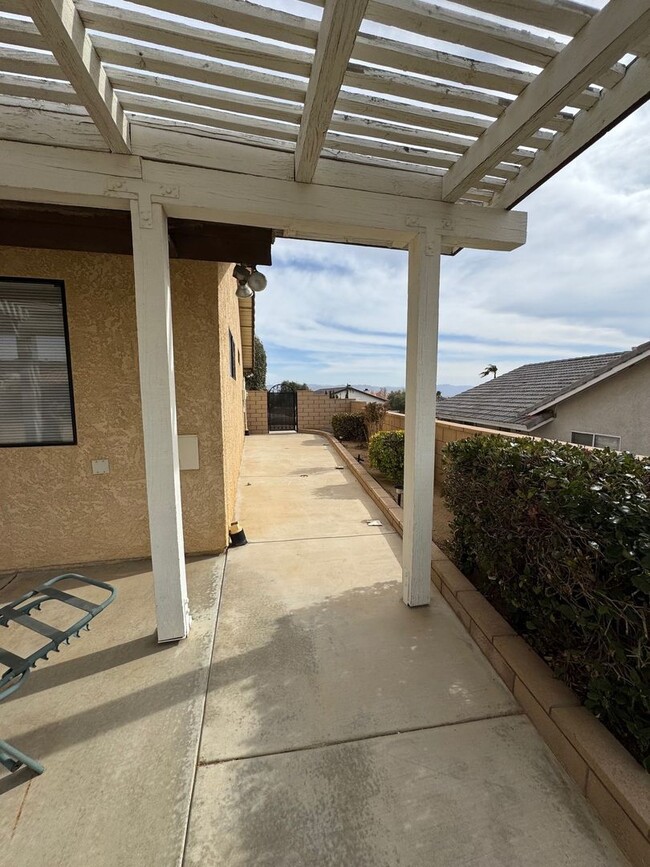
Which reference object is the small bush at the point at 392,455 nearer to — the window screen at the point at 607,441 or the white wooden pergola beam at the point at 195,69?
the white wooden pergola beam at the point at 195,69

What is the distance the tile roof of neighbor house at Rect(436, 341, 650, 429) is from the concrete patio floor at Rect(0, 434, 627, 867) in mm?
10019

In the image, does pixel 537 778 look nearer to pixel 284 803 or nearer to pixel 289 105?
pixel 284 803

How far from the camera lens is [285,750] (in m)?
1.63

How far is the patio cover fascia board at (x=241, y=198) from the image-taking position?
74.2 inches

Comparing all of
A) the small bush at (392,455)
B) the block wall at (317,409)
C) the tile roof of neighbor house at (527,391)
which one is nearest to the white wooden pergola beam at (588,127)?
the small bush at (392,455)

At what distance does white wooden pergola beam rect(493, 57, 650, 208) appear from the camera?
157 centimetres

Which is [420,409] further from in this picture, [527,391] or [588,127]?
[527,391]

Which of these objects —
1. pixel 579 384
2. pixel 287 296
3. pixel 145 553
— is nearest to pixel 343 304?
pixel 287 296

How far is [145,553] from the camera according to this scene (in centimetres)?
341

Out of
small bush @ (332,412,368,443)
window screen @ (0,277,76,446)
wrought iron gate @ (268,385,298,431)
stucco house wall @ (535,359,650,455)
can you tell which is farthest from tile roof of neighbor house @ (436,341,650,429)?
window screen @ (0,277,76,446)

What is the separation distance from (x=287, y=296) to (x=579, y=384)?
27.4 feet

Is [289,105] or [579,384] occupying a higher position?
[289,105]

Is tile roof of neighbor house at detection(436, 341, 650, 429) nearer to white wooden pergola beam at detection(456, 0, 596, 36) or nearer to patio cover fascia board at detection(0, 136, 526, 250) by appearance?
patio cover fascia board at detection(0, 136, 526, 250)

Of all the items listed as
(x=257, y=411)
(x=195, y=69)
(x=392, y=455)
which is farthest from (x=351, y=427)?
(x=195, y=69)
